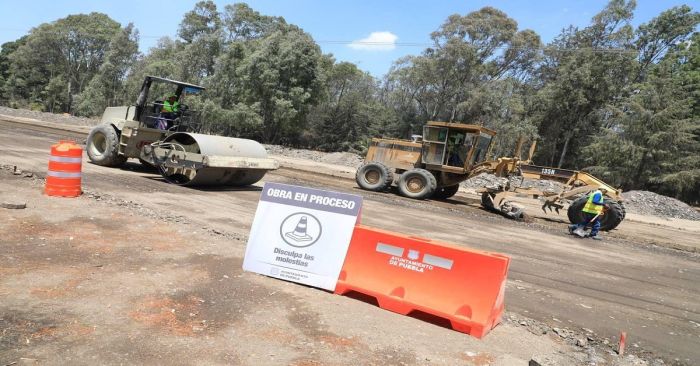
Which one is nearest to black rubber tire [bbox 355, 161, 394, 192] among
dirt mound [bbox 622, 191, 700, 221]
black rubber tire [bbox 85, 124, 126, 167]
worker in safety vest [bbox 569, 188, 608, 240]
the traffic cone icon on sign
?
worker in safety vest [bbox 569, 188, 608, 240]

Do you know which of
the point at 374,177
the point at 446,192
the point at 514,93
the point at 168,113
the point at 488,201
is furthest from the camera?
the point at 514,93

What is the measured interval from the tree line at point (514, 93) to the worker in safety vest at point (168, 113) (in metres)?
25.2

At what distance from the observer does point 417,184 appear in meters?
17.1

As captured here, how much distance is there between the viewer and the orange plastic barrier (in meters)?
4.91

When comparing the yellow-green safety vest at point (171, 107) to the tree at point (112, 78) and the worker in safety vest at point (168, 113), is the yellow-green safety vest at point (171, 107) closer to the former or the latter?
the worker in safety vest at point (168, 113)

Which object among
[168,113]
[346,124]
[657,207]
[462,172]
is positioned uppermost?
[346,124]

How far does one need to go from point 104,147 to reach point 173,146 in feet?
10.1

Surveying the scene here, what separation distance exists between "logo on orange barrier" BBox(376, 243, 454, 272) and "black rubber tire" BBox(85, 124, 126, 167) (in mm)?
10084

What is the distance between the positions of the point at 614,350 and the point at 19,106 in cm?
7556

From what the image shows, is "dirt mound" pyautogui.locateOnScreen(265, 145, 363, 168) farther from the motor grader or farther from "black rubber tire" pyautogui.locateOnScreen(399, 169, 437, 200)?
"black rubber tire" pyautogui.locateOnScreen(399, 169, 437, 200)

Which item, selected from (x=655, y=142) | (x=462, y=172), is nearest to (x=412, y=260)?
(x=462, y=172)

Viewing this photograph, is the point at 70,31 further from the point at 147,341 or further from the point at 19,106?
the point at 147,341

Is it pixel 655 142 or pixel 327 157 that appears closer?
pixel 655 142

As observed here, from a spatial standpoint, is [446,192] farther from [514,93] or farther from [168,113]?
[514,93]
